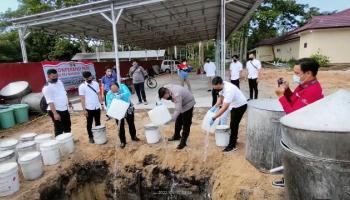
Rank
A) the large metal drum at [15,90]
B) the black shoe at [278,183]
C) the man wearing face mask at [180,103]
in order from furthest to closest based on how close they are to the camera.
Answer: the large metal drum at [15,90] < the man wearing face mask at [180,103] < the black shoe at [278,183]

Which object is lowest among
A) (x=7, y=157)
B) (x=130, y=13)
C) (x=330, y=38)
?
(x=7, y=157)

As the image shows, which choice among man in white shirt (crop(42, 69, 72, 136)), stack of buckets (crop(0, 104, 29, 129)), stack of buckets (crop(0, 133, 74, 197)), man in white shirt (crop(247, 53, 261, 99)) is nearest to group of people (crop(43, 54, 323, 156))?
man in white shirt (crop(42, 69, 72, 136))

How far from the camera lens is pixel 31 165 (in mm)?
4723

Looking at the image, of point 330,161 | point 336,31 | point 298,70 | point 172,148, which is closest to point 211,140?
point 172,148

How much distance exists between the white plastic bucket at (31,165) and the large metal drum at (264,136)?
3.75 m

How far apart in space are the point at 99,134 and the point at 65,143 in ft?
2.47

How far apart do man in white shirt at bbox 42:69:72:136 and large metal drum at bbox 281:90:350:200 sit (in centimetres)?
451

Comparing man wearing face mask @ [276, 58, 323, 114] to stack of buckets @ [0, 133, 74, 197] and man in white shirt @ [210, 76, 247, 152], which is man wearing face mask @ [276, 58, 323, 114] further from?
stack of buckets @ [0, 133, 74, 197]

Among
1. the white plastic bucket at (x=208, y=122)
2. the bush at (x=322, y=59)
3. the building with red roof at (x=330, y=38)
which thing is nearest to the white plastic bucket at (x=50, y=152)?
the white plastic bucket at (x=208, y=122)

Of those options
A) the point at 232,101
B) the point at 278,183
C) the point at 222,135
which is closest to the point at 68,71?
the point at 222,135

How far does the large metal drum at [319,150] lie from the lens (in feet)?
7.61

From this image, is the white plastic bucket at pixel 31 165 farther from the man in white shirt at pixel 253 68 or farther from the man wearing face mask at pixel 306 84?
the man in white shirt at pixel 253 68

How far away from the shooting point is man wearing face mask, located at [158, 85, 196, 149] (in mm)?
5023

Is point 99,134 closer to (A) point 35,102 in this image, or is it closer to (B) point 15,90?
(A) point 35,102
